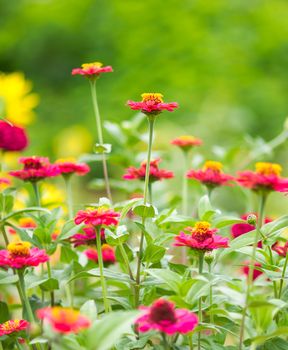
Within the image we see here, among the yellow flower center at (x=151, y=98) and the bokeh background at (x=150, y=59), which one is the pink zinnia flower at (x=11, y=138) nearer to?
the yellow flower center at (x=151, y=98)

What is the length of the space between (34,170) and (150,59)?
9.27 ft

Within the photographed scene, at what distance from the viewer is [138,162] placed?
1.03 meters

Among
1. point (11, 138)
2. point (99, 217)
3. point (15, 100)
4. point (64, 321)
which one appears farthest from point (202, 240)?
point (15, 100)

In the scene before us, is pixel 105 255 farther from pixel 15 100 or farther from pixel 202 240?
pixel 15 100

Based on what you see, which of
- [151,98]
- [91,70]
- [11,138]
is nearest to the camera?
[151,98]

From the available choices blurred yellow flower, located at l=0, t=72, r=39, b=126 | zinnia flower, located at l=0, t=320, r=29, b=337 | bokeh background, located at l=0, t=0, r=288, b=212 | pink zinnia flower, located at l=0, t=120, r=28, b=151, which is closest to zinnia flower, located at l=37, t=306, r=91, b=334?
zinnia flower, located at l=0, t=320, r=29, b=337

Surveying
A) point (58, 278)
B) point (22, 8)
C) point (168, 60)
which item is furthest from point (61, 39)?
point (58, 278)

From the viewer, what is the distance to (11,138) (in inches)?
34.3

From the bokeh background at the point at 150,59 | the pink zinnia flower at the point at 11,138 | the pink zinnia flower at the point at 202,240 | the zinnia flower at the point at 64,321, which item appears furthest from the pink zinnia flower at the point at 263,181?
the bokeh background at the point at 150,59

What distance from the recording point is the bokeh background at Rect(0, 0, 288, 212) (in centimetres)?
318

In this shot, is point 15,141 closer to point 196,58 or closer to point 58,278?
point 58,278

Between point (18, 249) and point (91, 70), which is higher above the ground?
point (91, 70)

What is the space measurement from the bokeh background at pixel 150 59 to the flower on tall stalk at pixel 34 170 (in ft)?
6.49

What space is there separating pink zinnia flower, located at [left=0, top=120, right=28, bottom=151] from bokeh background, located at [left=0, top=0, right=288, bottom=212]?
1.84 meters
